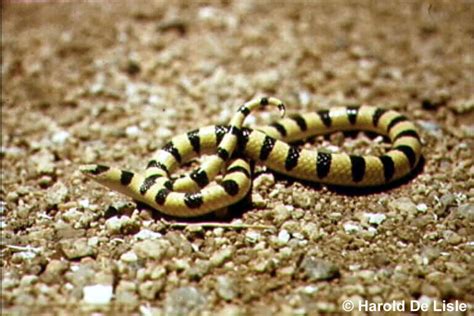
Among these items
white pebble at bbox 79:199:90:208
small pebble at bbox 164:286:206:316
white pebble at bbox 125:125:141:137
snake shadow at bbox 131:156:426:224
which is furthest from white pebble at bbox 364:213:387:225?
white pebble at bbox 125:125:141:137

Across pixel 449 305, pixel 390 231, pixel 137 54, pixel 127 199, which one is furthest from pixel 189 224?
pixel 137 54

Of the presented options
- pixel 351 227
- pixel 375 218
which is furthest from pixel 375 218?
pixel 351 227

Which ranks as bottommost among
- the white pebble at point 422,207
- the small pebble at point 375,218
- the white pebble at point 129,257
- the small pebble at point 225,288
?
the small pebble at point 225,288

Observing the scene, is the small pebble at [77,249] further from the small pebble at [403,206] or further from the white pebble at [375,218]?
the small pebble at [403,206]

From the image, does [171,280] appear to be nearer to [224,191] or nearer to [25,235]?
[224,191]

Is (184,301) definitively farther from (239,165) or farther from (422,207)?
(422,207)

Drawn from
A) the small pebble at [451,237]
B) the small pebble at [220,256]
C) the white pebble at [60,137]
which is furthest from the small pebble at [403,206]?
the white pebble at [60,137]

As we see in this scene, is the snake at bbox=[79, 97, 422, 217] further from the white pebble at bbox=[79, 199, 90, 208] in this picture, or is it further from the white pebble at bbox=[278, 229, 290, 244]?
the white pebble at bbox=[278, 229, 290, 244]
